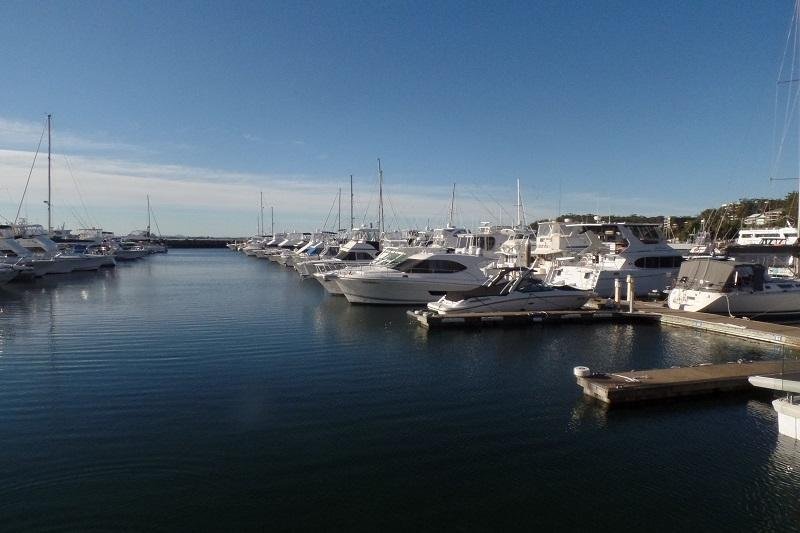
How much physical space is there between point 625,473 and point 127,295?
37.0 metres

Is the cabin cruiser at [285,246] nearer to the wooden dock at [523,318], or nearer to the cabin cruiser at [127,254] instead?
the cabin cruiser at [127,254]

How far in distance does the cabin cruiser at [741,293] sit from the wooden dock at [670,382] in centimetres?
1199

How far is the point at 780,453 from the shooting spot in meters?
10.9

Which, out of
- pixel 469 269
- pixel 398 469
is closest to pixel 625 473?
pixel 398 469

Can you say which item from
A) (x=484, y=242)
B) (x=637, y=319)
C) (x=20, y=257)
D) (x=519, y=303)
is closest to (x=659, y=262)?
(x=637, y=319)

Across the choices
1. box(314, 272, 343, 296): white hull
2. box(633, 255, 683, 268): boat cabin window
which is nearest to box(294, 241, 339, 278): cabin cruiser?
box(314, 272, 343, 296): white hull

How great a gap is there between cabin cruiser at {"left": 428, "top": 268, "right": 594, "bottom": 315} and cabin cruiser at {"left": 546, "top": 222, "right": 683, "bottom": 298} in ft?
13.7

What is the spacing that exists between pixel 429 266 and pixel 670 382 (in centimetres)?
1949

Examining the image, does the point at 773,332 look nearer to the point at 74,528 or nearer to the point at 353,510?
the point at 353,510

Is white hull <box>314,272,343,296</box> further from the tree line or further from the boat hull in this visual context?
the tree line

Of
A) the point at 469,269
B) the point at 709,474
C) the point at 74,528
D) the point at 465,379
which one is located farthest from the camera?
the point at 469,269

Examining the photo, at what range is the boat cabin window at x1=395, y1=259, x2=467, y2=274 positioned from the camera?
32.7 meters

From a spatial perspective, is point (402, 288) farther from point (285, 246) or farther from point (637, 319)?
point (285, 246)

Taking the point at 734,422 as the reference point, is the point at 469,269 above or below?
above
